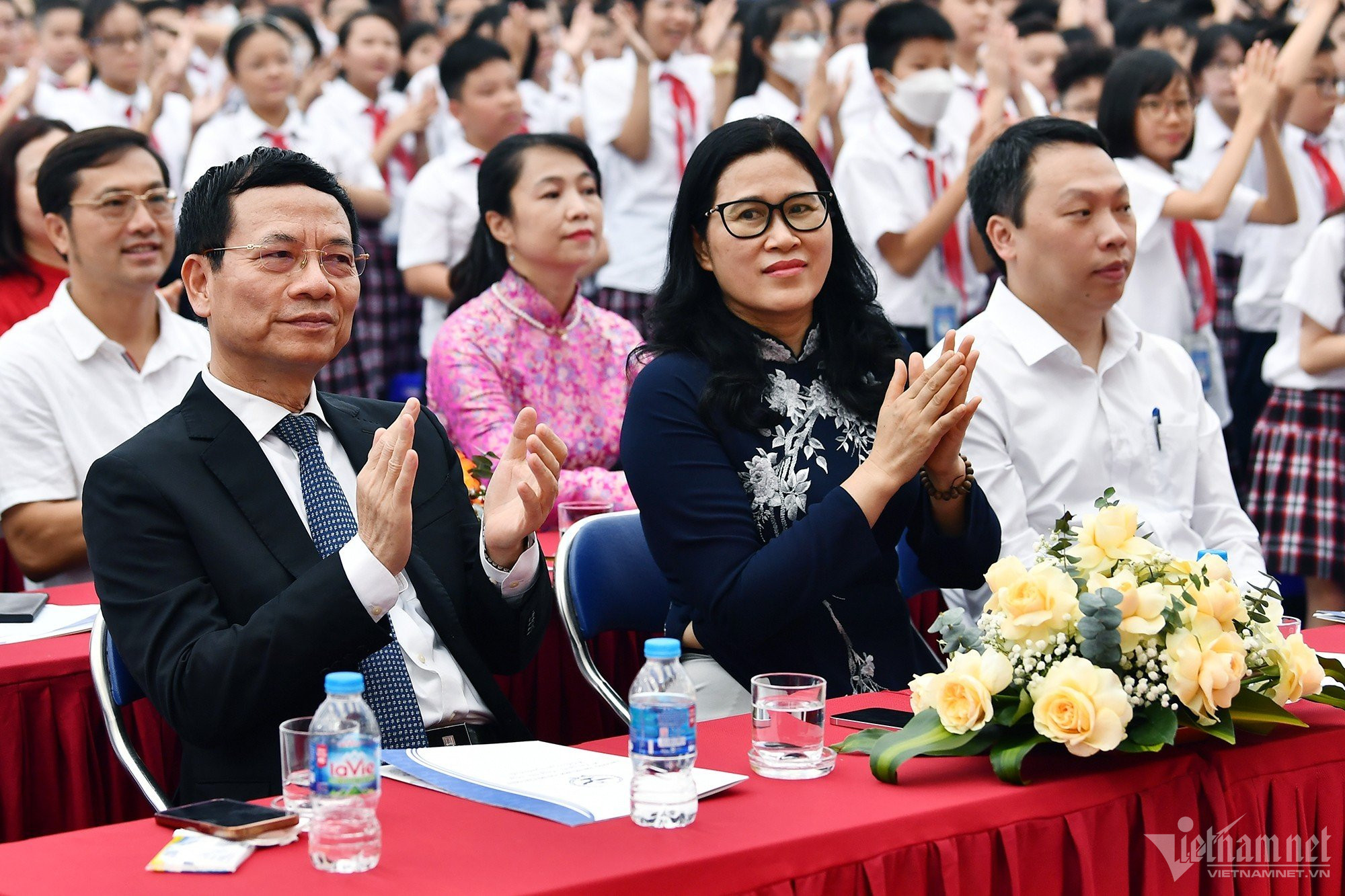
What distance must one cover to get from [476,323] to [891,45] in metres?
2.29

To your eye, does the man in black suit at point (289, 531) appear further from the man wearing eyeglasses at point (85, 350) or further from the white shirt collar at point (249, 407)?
the man wearing eyeglasses at point (85, 350)

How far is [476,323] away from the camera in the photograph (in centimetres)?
374

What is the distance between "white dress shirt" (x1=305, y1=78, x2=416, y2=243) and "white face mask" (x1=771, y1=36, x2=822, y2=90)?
1.73 metres

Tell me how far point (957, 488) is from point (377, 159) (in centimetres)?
467

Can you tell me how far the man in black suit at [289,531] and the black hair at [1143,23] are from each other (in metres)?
5.70

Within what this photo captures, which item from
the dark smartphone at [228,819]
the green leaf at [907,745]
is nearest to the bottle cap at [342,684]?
the dark smartphone at [228,819]

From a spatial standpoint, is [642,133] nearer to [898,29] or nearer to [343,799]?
[898,29]

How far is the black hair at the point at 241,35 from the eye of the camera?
5746 millimetres

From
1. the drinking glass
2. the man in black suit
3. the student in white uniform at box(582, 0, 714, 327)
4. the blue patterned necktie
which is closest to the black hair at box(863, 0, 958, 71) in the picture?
the student in white uniform at box(582, 0, 714, 327)

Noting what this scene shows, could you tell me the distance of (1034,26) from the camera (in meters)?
7.24

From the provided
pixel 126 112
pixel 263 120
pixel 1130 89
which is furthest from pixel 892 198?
pixel 126 112

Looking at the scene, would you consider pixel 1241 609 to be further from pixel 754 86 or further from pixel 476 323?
pixel 754 86

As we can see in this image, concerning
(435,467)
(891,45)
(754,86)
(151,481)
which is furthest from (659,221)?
(151,481)

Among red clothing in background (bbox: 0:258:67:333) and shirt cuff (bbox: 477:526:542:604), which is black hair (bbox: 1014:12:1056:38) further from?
shirt cuff (bbox: 477:526:542:604)
